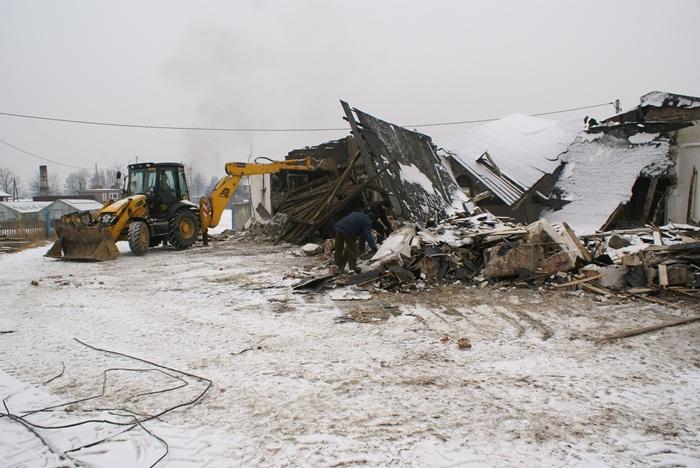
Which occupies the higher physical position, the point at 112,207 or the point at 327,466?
the point at 112,207

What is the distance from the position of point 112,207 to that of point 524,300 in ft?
35.3

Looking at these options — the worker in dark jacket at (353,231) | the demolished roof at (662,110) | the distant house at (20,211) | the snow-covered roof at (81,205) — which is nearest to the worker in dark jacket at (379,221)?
the worker in dark jacket at (353,231)

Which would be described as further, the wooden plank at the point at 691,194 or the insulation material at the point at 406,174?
the wooden plank at the point at 691,194

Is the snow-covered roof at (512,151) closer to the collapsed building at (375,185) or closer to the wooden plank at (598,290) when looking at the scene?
the collapsed building at (375,185)

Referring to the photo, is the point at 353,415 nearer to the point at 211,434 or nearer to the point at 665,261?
the point at 211,434

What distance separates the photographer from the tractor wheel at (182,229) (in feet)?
43.2

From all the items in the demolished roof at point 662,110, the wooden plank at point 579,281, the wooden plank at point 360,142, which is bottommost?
the wooden plank at point 579,281

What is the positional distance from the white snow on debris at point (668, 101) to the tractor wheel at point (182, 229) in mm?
15337

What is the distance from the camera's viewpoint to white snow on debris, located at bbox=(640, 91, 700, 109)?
13.8m

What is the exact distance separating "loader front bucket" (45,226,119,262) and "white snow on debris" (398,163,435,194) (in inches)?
313

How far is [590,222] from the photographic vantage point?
12867 millimetres

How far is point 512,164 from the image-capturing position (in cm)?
1545

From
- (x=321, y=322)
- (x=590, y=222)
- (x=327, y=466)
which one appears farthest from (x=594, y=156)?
(x=327, y=466)

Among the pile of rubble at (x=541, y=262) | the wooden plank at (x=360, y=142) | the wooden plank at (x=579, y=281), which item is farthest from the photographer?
the wooden plank at (x=360, y=142)
